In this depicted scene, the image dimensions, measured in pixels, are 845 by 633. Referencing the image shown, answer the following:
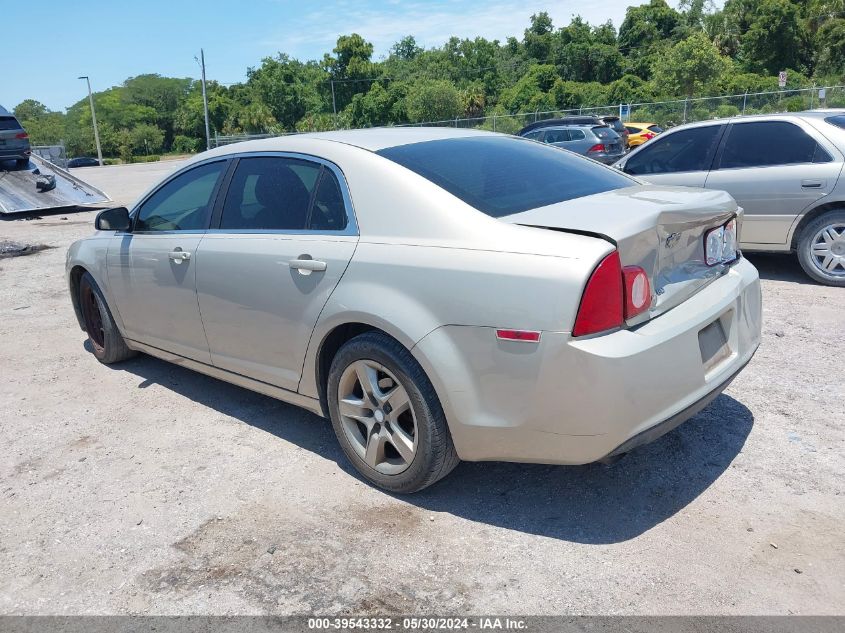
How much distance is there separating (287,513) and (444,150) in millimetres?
1924

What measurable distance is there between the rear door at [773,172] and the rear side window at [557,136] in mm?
13537

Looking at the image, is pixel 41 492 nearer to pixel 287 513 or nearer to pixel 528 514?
pixel 287 513

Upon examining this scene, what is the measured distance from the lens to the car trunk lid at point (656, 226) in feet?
8.79

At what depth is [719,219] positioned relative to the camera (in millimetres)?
3209

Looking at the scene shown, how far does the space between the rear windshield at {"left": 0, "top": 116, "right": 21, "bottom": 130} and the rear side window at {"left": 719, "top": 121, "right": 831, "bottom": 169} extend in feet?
48.4

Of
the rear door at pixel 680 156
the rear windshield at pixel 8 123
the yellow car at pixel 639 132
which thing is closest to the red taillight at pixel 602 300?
the rear door at pixel 680 156

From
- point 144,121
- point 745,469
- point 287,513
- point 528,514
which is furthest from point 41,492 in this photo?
point 144,121

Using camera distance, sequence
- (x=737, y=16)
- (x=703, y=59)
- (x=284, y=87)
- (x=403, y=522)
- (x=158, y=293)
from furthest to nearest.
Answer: (x=284, y=87)
(x=737, y=16)
(x=703, y=59)
(x=158, y=293)
(x=403, y=522)

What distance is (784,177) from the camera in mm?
6430

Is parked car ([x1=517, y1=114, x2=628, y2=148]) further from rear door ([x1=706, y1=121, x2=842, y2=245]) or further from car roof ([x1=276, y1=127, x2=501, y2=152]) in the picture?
car roof ([x1=276, y1=127, x2=501, y2=152])

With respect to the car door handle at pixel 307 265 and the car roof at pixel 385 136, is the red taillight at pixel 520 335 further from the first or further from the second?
the car roof at pixel 385 136

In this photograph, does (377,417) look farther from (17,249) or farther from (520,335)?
(17,249)

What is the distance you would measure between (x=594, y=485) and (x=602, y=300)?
1.13m

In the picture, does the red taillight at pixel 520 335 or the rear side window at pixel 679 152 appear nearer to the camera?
the red taillight at pixel 520 335
